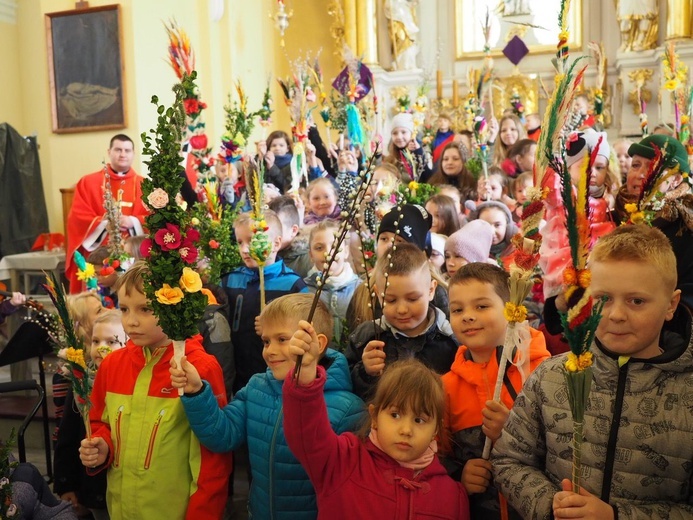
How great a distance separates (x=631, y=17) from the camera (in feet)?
37.4

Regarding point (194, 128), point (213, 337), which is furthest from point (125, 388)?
point (194, 128)

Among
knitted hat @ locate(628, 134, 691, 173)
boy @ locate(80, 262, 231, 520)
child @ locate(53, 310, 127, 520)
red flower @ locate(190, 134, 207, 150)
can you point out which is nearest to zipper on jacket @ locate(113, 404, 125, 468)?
boy @ locate(80, 262, 231, 520)

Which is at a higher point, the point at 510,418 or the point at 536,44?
the point at 536,44

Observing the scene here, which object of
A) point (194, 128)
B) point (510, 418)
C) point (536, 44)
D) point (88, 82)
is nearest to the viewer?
point (510, 418)

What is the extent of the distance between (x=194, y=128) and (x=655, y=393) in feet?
14.8

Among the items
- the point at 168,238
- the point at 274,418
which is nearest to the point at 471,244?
the point at 274,418

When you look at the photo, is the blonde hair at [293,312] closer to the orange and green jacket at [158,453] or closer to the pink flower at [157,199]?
the orange and green jacket at [158,453]

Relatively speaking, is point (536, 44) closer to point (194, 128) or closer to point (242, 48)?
point (242, 48)

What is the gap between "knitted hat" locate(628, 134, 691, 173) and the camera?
341 cm

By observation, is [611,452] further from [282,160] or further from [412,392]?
[282,160]

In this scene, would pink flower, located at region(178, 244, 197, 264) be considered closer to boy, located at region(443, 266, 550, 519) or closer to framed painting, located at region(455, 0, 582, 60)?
boy, located at region(443, 266, 550, 519)

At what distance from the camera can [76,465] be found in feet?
10.7

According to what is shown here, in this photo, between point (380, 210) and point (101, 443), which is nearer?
point (101, 443)

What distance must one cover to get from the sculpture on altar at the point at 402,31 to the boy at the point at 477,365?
10.4 metres
